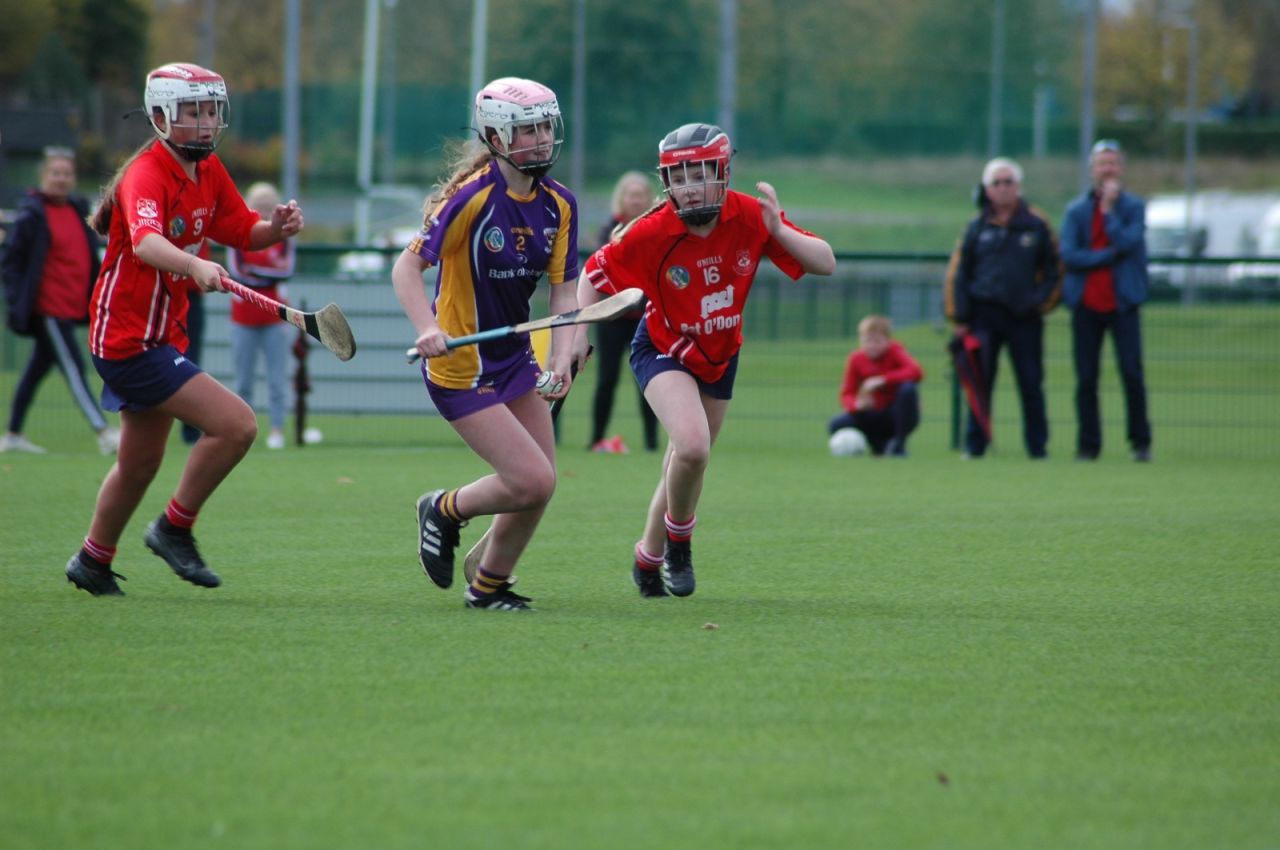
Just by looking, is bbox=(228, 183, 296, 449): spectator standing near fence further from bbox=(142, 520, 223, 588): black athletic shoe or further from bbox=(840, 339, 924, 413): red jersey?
bbox=(142, 520, 223, 588): black athletic shoe

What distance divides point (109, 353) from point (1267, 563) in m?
4.94

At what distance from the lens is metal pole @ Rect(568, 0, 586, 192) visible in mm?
30203

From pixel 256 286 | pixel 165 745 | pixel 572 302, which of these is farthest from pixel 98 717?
pixel 256 286

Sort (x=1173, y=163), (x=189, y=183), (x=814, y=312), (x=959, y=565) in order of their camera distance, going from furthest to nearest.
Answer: (x=1173, y=163) → (x=814, y=312) → (x=959, y=565) → (x=189, y=183)

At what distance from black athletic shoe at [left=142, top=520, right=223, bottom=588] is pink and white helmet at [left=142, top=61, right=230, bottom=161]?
1.43 meters

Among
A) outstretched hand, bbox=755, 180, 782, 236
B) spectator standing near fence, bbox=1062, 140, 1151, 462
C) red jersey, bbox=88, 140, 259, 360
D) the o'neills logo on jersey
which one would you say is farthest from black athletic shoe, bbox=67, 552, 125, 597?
spectator standing near fence, bbox=1062, 140, 1151, 462

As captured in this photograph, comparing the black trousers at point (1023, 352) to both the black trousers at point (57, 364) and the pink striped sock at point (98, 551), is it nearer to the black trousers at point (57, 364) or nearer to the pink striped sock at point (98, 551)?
the black trousers at point (57, 364)

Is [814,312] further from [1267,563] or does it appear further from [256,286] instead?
[1267,563]

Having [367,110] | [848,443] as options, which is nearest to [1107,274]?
[848,443]

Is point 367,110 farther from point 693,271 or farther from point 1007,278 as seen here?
point 693,271

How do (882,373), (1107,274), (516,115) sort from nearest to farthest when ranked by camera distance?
1. (516,115)
2. (1107,274)
3. (882,373)

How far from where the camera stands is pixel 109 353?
630 cm

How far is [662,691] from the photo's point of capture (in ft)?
15.9

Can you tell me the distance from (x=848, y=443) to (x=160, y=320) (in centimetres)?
823
